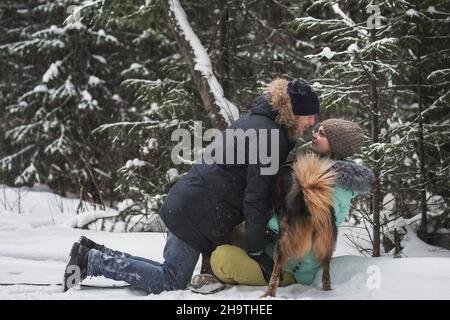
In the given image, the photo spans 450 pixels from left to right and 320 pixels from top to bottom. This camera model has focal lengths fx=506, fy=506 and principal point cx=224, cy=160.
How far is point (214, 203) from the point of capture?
138 inches

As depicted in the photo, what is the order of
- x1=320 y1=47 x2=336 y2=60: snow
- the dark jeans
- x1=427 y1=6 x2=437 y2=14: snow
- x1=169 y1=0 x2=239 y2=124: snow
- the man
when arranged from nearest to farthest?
the man < the dark jeans < x1=320 y1=47 x2=336 y2=60: snow < x1=427 y1=6 x2=437 y2=14: snow < x1=169 y1=0 x2=239 y2=124: snow

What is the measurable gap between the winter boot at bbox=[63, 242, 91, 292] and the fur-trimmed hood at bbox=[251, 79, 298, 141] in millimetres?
1581

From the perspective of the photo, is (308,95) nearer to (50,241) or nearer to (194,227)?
(194,227)

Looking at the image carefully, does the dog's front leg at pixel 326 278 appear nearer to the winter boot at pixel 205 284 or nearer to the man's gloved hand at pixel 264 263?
the man's gloved hand at pixel 264 263

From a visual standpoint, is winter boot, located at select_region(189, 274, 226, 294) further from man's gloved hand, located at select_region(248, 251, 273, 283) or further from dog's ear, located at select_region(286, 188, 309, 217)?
dog's ear, located at select_region(286, 188, 309, 217)

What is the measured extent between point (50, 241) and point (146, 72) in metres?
7.73

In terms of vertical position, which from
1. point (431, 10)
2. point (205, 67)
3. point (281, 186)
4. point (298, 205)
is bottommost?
point (298, 205)

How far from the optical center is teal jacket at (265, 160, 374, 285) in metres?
3.33

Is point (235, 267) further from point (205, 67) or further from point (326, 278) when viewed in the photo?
point (205, 67)

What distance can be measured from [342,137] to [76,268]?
6.79 ft

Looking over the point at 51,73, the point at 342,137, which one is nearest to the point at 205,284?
the point at 342,137

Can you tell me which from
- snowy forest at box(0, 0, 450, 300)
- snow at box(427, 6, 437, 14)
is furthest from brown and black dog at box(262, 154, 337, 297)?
snow at box(427, 6, 437, 14)

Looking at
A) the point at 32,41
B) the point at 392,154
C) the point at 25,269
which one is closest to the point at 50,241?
the point at 25,269
